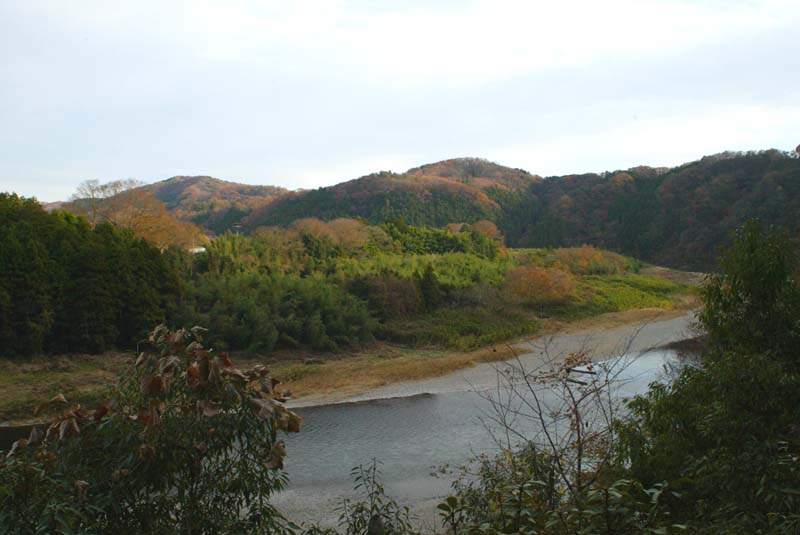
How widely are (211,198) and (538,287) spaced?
202 feet

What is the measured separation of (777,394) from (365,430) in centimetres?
882

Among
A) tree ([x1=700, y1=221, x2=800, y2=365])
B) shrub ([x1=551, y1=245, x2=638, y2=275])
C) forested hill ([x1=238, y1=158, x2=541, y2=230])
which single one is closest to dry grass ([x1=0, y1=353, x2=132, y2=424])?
tree ([x1=700, y1=221, x2=800, y2=365])

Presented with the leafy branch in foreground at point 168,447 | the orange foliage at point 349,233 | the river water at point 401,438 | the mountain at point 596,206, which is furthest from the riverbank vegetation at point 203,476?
the mountain at point 596,206

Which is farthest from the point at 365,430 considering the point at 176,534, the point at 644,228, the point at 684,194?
the point at 684,194

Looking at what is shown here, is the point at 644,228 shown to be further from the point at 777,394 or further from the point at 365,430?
the point at 777,394

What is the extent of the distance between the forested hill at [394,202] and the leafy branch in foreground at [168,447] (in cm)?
4849

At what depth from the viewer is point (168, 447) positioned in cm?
298

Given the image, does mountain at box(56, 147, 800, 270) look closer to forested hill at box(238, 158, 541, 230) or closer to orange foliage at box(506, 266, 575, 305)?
forested hill at box(238, 158, 541, 230)

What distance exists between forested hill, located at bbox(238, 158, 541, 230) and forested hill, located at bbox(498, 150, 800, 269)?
3.43m

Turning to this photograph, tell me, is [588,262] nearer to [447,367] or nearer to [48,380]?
[447,367]

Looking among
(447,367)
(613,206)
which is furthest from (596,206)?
(447,367)

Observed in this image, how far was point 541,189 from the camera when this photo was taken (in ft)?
257

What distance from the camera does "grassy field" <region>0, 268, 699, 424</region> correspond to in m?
14.4

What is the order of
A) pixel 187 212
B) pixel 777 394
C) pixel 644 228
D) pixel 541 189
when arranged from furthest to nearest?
pixel 541 189, pixel 187 212, pixel 644 228, pixel 777 394
